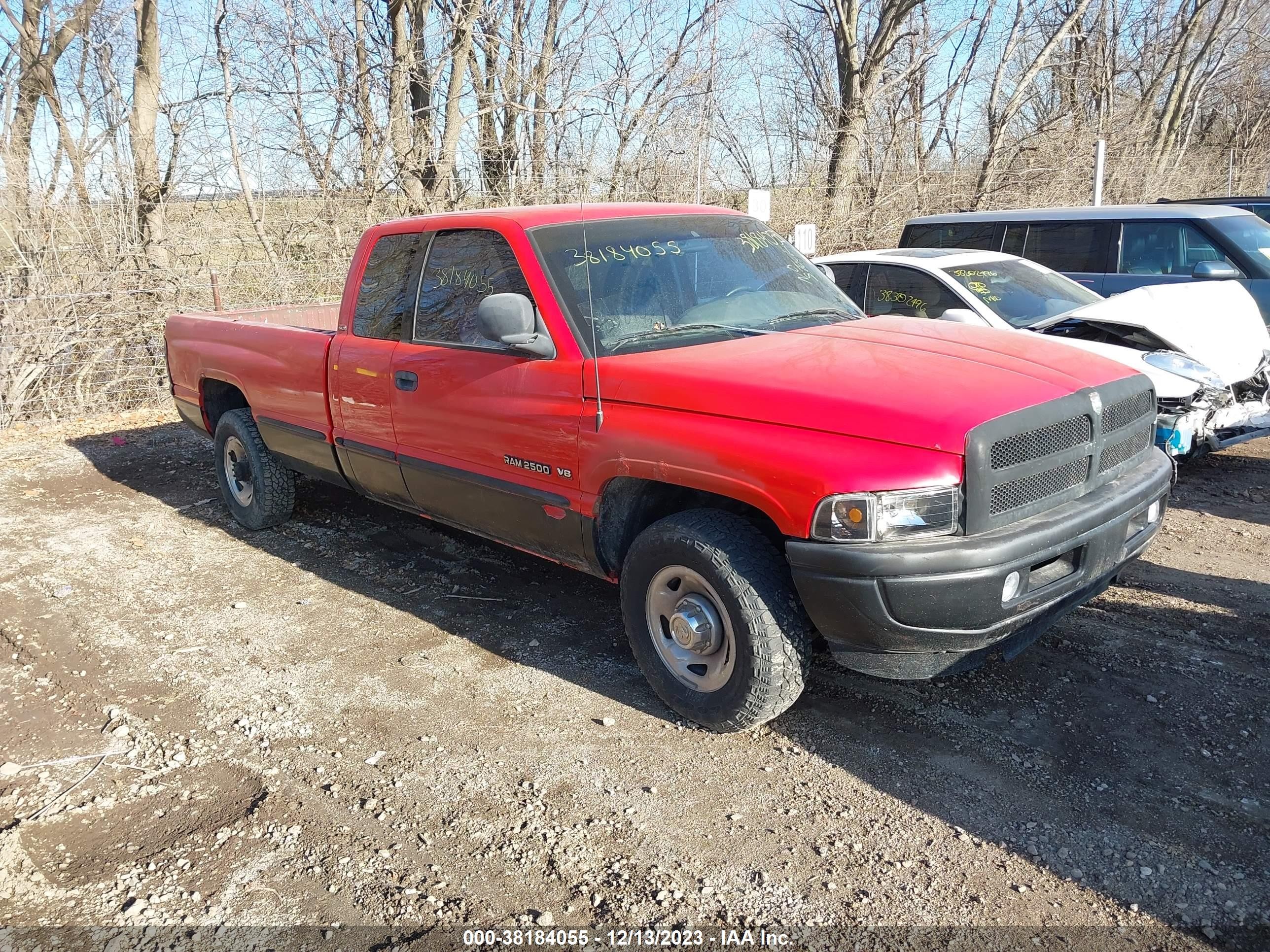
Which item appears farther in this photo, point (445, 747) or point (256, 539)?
point (256, 539)

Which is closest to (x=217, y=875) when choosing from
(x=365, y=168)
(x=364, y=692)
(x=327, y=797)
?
(x=327, y=797)

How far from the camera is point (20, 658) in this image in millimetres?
4730

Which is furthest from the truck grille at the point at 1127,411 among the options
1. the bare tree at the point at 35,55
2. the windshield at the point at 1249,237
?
the bare tree at the point at 35,55

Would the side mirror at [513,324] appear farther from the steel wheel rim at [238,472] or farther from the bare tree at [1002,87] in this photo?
the bare tree at [1002,87]

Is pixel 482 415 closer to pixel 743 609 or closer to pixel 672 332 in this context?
pixel 672 332

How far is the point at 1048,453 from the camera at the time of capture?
3.35m

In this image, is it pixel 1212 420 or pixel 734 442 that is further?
pixel 1212 420

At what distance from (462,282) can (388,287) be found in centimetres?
69

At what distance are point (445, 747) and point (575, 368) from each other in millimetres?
1565

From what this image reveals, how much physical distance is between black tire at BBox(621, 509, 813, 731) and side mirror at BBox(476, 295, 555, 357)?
0.95 m

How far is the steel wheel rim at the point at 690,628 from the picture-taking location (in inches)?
143

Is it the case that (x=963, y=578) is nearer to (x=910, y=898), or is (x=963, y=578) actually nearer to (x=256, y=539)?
(x=910, y=898)

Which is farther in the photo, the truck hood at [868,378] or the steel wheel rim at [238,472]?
the steel wheel rim at [238,472]

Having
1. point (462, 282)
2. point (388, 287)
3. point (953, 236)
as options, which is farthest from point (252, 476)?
point (953, 236)
